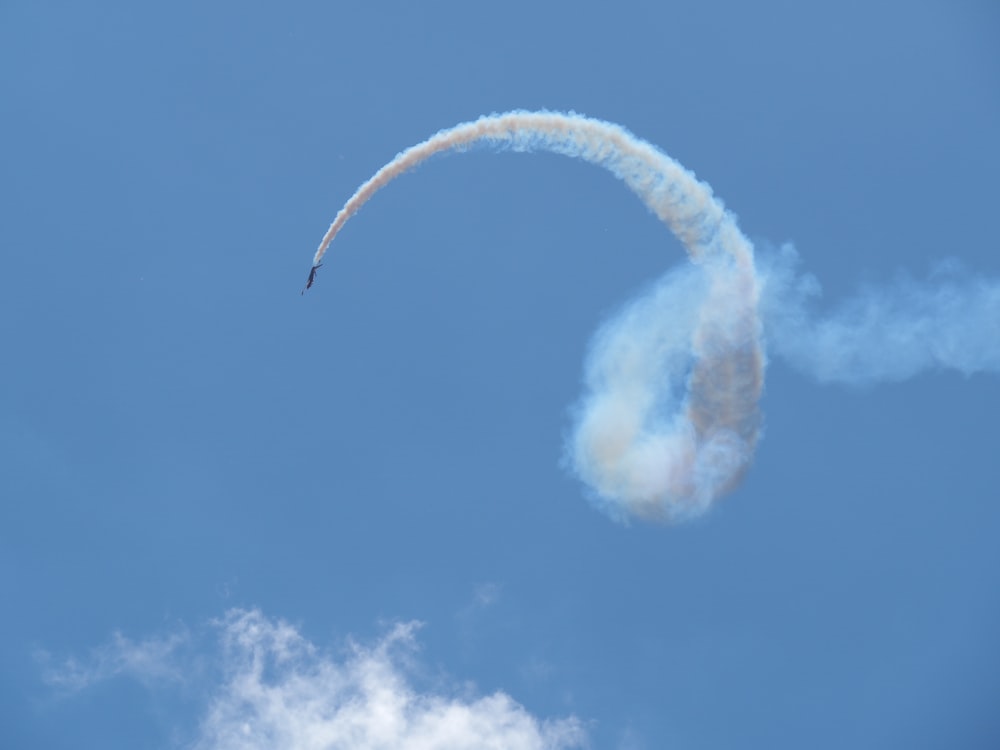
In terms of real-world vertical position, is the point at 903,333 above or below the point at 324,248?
below

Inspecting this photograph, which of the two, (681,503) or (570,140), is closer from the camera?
(570,140)

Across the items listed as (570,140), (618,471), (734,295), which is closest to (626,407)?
(618,471)

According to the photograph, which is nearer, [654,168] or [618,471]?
[654,168]

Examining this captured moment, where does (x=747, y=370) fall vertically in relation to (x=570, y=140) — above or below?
below

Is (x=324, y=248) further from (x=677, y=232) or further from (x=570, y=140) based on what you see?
(x=677, y=232)

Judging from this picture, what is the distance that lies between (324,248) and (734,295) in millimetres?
19805

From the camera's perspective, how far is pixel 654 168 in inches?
2464

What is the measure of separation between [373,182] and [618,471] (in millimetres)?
18539

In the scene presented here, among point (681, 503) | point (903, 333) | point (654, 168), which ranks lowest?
point (681, 503)

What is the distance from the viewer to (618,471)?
67.0 meters

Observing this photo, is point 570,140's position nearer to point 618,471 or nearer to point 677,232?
point 677,232

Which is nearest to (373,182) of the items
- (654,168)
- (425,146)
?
(425,146)

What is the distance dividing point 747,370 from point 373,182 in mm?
19899

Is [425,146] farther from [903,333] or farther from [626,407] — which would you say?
[903,333]
